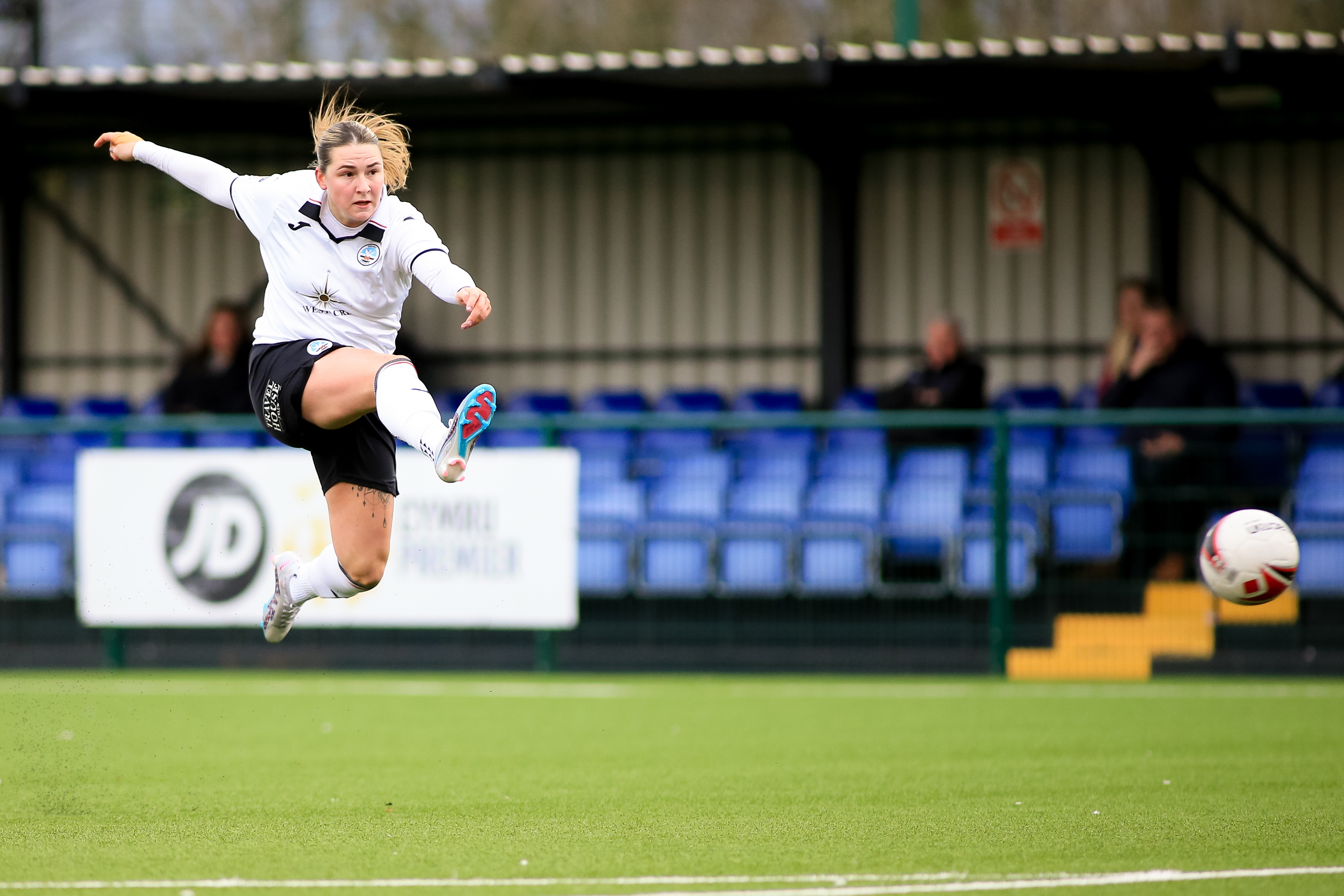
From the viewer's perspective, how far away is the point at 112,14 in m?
27.6

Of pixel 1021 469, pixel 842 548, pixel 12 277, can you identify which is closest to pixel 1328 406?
pixel 1021 469

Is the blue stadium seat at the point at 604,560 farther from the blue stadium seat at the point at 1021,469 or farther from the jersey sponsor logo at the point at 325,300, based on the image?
the jersey sponsor logo at the point at 325,300

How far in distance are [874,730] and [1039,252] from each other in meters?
7.85

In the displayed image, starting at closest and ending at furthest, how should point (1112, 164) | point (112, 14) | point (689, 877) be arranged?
point (689, 877)
point (1112, 164)
point (112, 14)

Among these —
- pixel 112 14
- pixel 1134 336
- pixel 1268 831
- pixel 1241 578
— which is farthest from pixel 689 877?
pixel 112 14

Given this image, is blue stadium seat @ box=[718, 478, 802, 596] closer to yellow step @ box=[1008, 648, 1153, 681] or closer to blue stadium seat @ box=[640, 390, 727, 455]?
blue stadium seat @ box=[640, 390, 727, 455]

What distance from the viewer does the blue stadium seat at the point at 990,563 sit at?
11320 millimetres

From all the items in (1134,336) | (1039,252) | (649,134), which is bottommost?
(1134,336)

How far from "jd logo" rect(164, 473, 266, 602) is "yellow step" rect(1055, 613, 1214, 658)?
5.56 m

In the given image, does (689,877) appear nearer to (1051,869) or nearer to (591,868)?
(591,868)

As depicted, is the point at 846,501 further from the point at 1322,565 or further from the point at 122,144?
the point at 122,144

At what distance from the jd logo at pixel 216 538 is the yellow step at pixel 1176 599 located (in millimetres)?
→ 6047

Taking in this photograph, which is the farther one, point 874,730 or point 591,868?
point 874,730

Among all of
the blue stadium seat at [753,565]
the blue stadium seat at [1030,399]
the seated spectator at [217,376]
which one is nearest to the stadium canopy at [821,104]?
the blue stadium seat at [1030,399]
